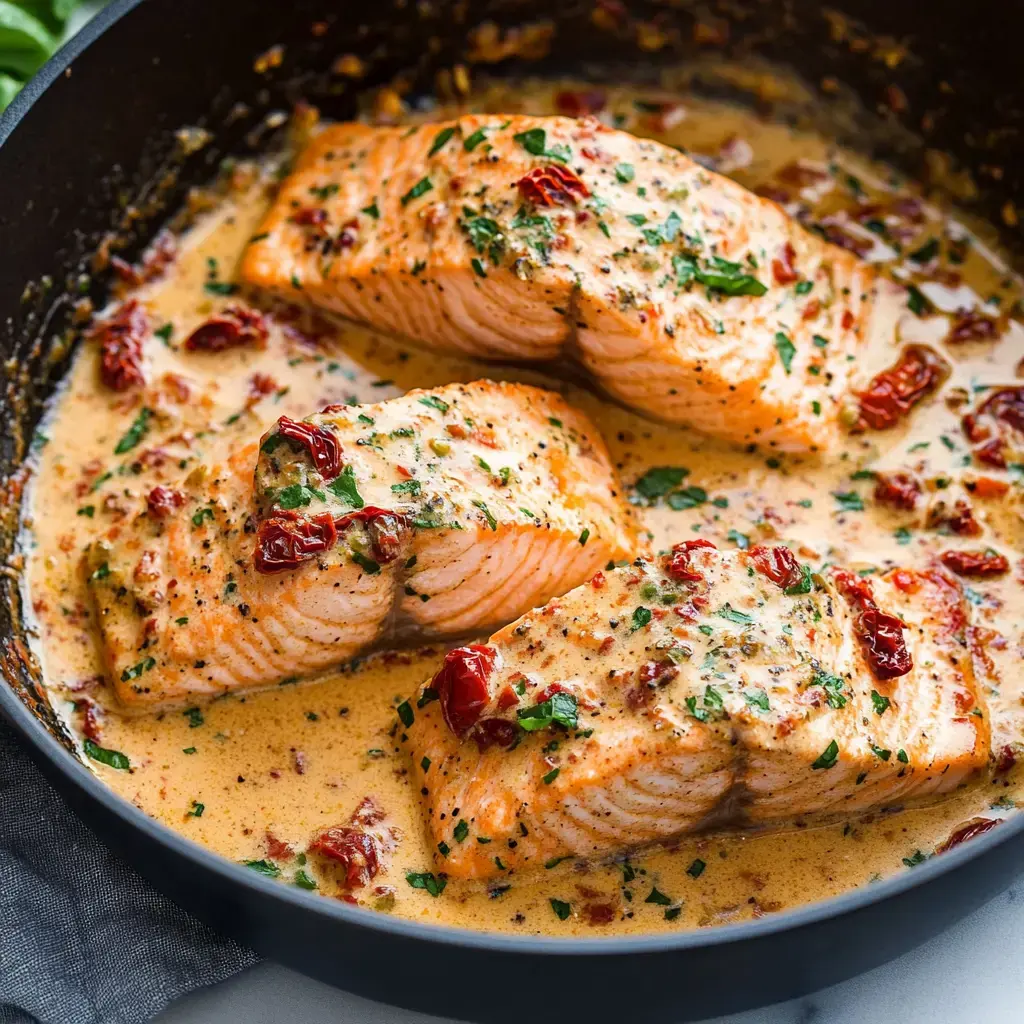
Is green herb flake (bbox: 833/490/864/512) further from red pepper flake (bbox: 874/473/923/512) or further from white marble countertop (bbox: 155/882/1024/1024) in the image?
white marble countertop (bbox: 155/882/1024/1024)

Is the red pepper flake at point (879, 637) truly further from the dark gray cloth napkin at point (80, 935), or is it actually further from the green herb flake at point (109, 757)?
the green herb flake at point (109, 757)

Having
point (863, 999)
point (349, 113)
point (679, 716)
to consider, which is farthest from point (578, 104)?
point (863, 999)

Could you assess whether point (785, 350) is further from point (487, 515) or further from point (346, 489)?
point (346, 489)

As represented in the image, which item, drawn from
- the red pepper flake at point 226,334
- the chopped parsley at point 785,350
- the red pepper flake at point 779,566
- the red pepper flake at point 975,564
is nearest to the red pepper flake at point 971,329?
the chopped parsley at point 785,350

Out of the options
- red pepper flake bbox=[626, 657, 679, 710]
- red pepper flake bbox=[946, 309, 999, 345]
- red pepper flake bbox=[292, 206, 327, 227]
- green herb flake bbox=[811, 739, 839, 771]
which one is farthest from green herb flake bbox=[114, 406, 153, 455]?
red pepper flake bbox=[946, 309, 999, 345]

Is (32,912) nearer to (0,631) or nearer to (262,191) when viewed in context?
(0,631)
